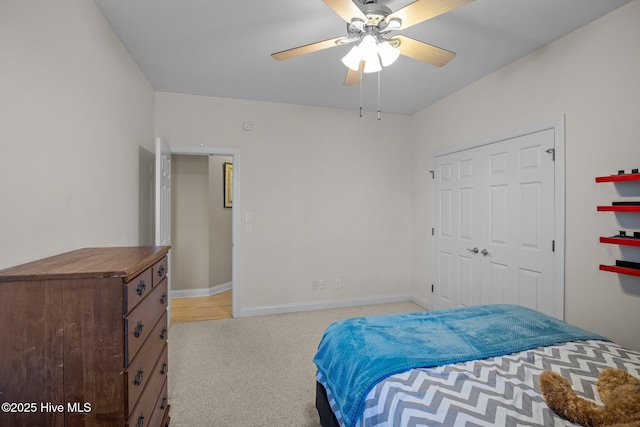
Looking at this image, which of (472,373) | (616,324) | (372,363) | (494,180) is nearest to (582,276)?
(616,324)

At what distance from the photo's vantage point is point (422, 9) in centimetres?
152

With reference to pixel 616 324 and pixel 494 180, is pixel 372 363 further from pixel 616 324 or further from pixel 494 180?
pixel 494 180

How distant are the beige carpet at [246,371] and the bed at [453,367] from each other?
48 cm

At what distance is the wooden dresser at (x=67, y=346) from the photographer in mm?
993

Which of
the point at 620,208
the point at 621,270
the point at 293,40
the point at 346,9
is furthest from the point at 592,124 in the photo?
the point at 293,40

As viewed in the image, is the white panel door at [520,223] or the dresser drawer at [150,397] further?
the white panel door at [520,223]

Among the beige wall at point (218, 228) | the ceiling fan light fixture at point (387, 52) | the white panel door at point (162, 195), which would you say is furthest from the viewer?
the beige wall at point (218, 228)

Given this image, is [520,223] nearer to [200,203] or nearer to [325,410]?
[325,410]

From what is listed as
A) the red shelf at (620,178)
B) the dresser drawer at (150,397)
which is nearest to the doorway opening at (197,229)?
the dresser drawer at (150,397)

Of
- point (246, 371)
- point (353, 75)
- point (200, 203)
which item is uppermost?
point (353, 75)

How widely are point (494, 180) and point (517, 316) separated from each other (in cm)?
163

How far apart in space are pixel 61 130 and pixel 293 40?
67.5 inches

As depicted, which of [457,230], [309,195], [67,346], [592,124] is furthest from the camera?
[309,195]

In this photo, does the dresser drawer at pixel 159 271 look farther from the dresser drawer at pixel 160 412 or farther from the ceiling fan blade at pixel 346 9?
the ceiling fan blade at pixel 346 9
